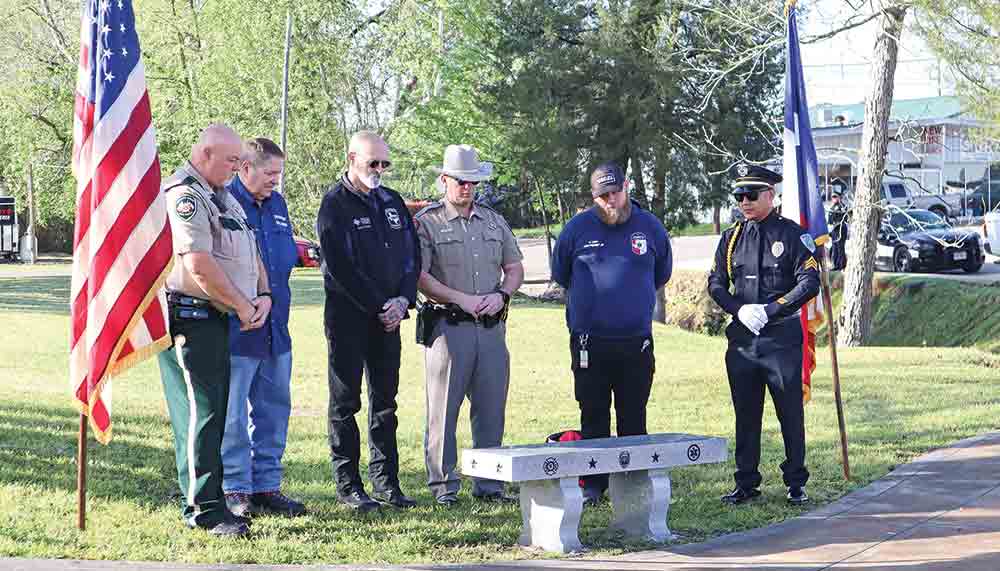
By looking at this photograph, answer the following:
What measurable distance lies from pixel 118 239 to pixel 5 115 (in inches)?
1874

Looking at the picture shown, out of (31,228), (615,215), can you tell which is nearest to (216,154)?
(615,215)

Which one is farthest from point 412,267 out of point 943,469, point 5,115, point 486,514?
point 5,115

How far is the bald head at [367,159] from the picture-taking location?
7.69m

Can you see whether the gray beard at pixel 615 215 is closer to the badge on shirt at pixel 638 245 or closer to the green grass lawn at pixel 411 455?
the badge on shirt at pixel 638 245

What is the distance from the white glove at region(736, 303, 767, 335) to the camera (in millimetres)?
8055

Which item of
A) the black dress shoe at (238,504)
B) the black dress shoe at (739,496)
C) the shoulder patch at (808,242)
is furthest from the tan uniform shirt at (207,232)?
the shoulder patch at (808,242)

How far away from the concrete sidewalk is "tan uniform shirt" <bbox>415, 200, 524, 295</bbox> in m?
2.08

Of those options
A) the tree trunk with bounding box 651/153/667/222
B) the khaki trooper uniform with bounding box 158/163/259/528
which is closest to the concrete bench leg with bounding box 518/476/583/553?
the khaki trooper uniform with bounding box 158/163/259/528

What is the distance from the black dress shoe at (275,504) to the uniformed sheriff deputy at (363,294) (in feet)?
1.08

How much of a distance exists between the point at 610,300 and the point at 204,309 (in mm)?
2545

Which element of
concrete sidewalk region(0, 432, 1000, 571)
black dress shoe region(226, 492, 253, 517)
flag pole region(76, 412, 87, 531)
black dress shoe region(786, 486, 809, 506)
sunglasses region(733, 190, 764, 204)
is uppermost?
sunglasses region(733, 190, 764, 204)

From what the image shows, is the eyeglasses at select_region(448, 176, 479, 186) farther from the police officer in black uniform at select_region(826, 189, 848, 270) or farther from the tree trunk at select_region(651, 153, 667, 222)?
the tree trunk at select_region(651, 153, 667, 222)

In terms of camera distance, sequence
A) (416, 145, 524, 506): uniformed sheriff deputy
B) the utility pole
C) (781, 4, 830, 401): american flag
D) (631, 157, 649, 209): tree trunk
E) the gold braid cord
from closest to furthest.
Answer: (416, 145, 524, 506): uniformed sheriff deputy → the gold braid cord → (781, 4, 830, 401): american flag → (631, 157, 649, 209): tree trunk → the utility pole

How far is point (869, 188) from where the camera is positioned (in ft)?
67.9
